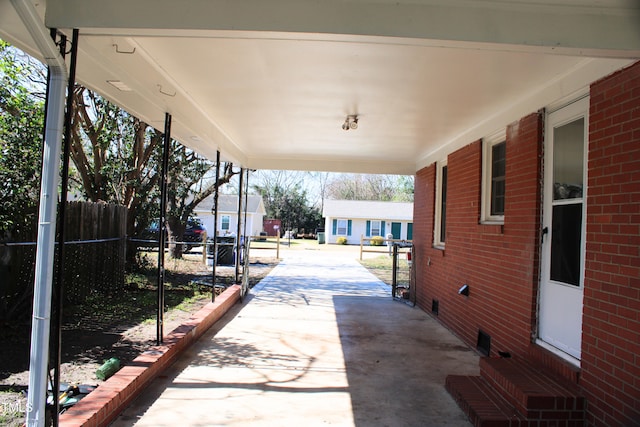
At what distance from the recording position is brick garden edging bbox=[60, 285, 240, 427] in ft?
9.61

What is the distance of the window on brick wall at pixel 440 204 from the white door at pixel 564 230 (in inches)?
143

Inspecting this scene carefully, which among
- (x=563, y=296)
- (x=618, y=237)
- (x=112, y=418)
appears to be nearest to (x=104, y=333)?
(x=112, y=418)

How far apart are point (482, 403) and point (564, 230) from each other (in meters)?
1.63

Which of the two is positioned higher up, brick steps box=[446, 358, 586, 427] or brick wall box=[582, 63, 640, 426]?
brick wall box=[582, 63, 640, 426]

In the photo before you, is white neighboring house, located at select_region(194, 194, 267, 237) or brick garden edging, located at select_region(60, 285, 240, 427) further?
white neighboring house, located at select_region(194, 194, 267, 237)

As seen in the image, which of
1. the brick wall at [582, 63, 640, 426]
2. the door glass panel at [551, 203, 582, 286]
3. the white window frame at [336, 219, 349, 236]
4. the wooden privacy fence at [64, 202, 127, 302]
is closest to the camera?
the brick wall at [582, 63, 640, 426]

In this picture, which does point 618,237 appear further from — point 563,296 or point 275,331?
point 275,331

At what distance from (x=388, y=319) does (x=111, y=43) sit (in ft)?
19.0

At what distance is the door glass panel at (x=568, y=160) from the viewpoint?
370 centimetres

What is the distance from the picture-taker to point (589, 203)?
3.27 m

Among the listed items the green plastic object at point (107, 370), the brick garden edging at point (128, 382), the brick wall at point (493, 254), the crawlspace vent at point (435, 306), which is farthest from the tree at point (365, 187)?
the green plastic object at point (107, 370)

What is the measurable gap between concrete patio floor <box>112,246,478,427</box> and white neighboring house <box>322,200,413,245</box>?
29511 millimetres

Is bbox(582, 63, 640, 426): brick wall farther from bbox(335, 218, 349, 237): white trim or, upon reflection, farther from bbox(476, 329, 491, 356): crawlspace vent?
bbox(335, 218, 349, 237): white trim

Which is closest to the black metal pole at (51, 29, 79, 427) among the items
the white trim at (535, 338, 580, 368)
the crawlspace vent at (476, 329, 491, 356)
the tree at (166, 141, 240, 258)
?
the white trim at (535, 338, 580, 368)
